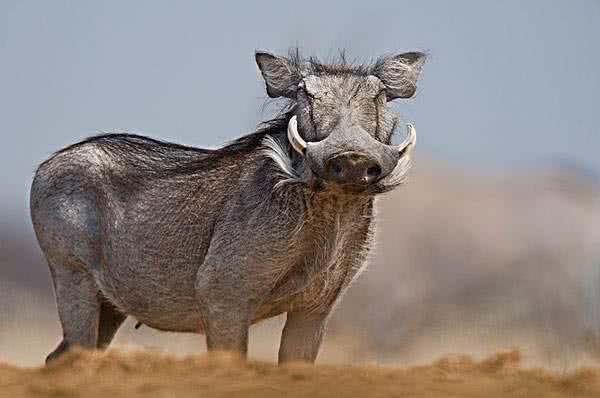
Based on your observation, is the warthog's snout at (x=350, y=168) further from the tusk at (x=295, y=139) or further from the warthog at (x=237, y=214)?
the tusk at (x=295, y=139)

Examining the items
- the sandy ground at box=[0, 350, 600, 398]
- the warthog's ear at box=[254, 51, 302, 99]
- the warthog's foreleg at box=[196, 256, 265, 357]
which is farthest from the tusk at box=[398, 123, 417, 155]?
the sandy ground at box=[0, 350, 600, 398]

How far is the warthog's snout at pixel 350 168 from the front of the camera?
Answer: 7.10 metres

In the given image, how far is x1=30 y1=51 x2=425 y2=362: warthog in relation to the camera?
24.6 feet

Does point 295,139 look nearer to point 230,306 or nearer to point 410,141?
point 410,141

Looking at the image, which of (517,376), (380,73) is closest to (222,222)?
(380,73)

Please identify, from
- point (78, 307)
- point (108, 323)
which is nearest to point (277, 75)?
point (78, 307)

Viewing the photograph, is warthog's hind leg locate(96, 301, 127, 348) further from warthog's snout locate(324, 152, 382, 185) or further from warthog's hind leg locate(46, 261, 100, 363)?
warthog's snout locate(324, 152, 382, 185)

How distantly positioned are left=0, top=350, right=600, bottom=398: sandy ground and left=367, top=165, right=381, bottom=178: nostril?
153 centimetres

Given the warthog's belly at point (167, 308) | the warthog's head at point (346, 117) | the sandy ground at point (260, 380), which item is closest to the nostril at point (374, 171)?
the warthog's head at point (346, 117)

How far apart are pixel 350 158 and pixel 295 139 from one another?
16.8 inches

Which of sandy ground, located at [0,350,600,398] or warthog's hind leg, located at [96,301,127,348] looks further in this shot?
warthog's hind leg, located at [96,301,127,348]

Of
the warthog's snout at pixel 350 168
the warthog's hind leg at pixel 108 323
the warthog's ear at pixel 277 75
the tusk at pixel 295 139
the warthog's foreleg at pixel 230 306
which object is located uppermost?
the warthog's ear at pixel 277 75

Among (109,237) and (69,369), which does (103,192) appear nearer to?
(109,237)

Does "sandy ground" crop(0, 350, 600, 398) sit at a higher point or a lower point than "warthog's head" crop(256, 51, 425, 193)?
lower
